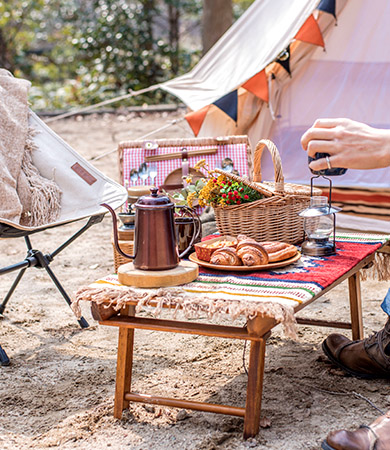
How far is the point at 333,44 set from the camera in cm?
386

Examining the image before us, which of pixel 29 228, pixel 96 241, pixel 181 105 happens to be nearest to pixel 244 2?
pixel 181 105

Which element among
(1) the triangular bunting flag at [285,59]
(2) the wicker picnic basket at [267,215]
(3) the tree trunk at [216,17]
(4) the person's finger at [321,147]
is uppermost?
(3) the tree trunk at [216,17]

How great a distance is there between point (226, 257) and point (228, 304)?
343 mm

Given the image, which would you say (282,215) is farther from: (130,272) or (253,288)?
(130,272)

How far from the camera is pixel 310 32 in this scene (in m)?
3.73

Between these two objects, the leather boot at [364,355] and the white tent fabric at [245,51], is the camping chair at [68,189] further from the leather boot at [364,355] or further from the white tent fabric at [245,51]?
the white tent fabric at [245,51]

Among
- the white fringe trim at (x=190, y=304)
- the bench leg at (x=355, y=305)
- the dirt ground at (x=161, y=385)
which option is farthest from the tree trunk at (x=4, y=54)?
the white fringe trim at (x=190, y=304)

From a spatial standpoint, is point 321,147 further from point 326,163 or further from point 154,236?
point 154,236

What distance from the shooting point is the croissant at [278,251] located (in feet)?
6.57

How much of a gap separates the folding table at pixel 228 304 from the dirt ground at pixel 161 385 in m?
0.09

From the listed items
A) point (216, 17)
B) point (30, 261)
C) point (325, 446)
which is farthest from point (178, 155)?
point (216, 17)

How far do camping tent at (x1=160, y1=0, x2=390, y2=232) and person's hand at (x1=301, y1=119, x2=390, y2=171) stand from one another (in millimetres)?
2074

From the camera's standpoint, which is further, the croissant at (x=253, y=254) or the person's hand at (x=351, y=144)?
the croissant at (x=253, y=254)

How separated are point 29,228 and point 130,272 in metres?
0.83
